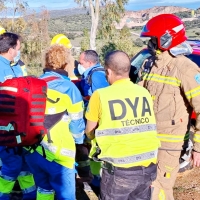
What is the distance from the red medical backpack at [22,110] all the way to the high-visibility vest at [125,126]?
651mm

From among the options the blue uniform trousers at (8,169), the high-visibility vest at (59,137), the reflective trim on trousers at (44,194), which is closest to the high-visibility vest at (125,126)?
the high-visibility vest at (59,137)

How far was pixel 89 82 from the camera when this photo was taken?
15.3 feet

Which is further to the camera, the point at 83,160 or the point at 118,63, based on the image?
the point at 83,160

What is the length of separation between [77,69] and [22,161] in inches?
70.0

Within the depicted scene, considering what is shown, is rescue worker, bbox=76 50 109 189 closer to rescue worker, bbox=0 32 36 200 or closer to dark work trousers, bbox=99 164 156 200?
rescue worker, bbox=0 32 36 200

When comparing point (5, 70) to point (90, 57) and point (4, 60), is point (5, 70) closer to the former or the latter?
point (4, 60)

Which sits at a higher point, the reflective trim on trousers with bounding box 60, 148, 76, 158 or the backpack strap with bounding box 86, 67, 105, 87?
the backpack strap with bounding box 86, 67, 105, 87

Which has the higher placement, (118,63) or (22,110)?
(118,63)

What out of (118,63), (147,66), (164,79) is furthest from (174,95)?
(118,63)

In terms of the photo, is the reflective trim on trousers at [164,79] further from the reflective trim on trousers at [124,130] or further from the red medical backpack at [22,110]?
the red medical backpack at [22,110]

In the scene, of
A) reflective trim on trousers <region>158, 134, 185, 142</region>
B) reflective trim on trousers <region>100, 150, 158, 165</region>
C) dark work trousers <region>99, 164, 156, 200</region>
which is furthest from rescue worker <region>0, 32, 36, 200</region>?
reflective trim on trousers <region>158, 134, 185, 142</region>

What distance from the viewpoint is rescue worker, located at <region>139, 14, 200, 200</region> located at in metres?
3.28

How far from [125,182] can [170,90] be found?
0.96 metres

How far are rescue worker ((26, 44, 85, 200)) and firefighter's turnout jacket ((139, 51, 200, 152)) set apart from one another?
30.0 inches
